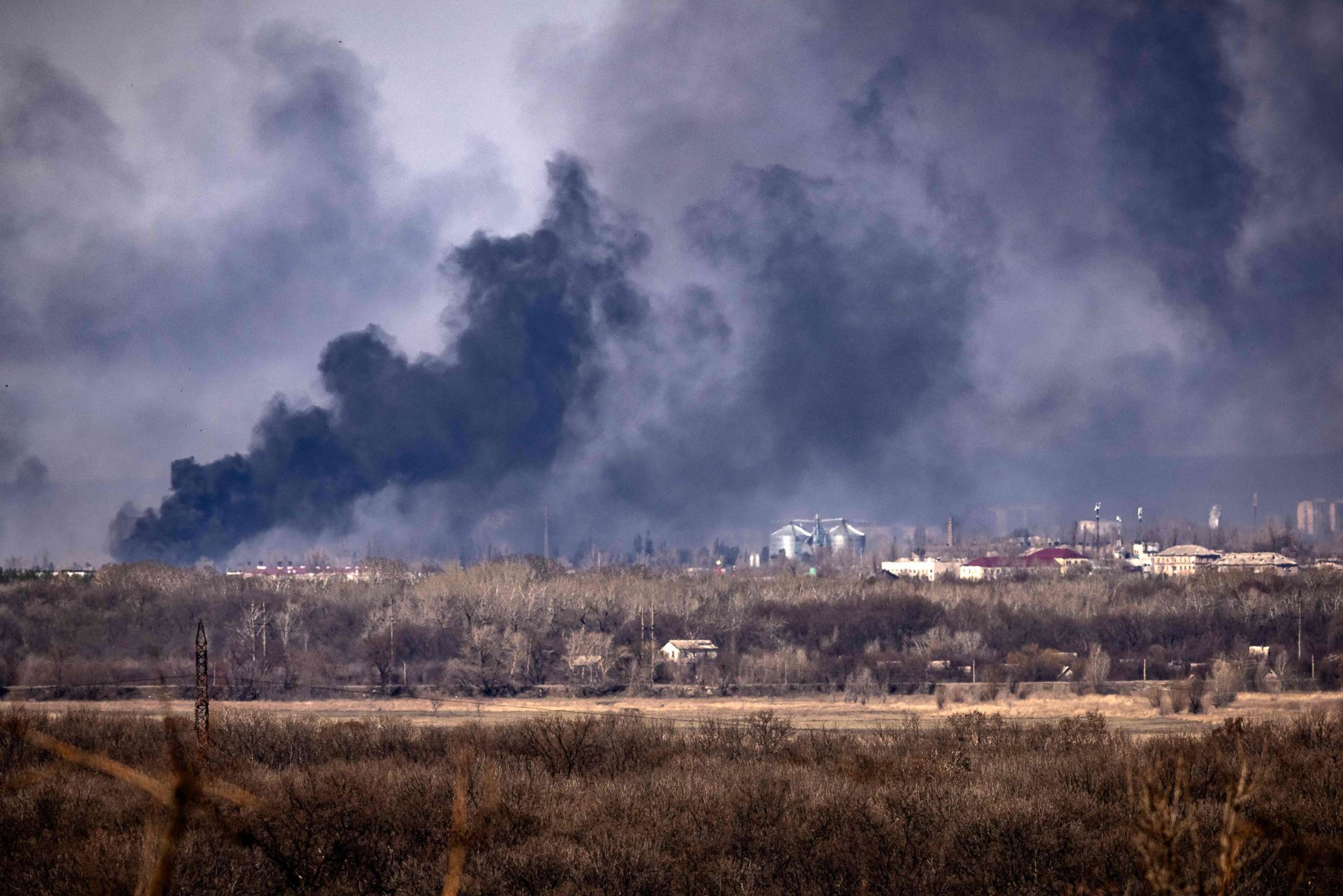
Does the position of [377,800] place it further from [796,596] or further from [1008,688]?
[796,596]

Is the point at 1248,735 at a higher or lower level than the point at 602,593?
lower

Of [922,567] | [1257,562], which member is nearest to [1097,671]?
[1257,562]

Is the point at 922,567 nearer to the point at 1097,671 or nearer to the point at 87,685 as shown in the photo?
the point at 1097,671

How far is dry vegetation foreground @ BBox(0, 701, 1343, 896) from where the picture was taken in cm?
2241

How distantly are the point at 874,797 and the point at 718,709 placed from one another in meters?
32.9

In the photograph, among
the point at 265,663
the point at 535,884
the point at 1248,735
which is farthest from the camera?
the point at 265,663

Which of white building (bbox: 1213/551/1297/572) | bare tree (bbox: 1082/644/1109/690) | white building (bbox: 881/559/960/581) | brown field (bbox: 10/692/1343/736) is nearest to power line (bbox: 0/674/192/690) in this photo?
brown field (bbox: 10/692/1343/736)

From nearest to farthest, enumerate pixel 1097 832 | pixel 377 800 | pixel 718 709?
pixel 1097 832 → pixel 377 800 → pixel 718 709

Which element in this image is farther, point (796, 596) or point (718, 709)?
point (796, 596)

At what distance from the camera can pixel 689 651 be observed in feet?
259

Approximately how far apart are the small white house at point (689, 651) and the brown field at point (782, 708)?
9010 millimetres

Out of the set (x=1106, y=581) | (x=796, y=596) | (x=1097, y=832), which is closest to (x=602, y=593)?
(x=796, y=596)

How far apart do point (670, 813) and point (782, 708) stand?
118ft

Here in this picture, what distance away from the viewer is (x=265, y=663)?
76062 millimetres
